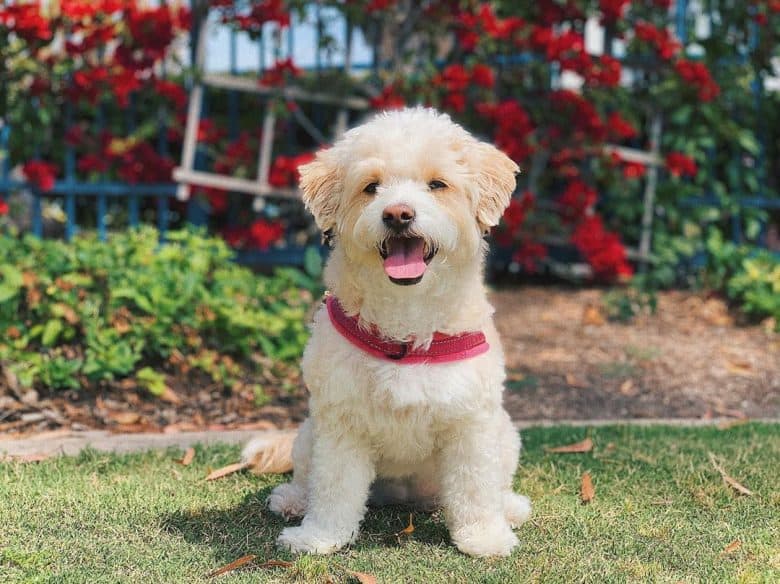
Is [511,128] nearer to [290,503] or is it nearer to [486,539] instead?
[290,503]

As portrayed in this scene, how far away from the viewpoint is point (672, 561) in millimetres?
2807

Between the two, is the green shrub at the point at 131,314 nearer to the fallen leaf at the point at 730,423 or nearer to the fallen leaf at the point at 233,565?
the fallen leaf at the point at 233,565

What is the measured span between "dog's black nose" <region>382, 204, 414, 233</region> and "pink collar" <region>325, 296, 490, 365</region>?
39 cm

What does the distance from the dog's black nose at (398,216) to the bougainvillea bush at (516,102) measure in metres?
4.39

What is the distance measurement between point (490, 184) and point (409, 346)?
549 millimetres

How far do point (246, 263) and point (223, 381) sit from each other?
9.25 ft

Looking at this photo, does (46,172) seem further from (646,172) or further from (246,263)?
(646,172)

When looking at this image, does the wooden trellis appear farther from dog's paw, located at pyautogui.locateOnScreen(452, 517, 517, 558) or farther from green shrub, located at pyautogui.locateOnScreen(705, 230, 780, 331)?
dog's paw, located at pyautogui.locateOnScreen(452, 517, 517, 558)

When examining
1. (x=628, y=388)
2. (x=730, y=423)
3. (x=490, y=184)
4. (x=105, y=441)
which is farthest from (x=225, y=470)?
(x=628, y=388)

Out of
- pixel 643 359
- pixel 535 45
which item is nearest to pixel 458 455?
pixel 643 359

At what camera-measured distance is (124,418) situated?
4.45m

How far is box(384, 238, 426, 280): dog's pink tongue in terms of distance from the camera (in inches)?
106

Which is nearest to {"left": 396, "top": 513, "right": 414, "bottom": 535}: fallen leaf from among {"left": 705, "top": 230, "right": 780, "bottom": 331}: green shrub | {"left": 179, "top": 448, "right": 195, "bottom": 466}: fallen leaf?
{"left": 179, "top": 448, "right": 195, "bottom": 466}: fallen leaf

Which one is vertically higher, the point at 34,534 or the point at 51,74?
the point at 51,74
